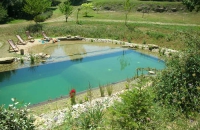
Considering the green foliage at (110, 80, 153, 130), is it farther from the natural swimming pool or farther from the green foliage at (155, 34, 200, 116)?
the natural swimming pool

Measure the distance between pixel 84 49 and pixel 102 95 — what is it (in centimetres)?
942

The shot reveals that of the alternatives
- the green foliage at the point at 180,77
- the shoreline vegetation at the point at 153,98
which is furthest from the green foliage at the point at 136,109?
the green foliage at the point at 180,77

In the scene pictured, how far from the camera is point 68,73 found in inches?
560

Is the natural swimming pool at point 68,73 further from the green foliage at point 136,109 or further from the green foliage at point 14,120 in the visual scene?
the green foliage at point 136,109

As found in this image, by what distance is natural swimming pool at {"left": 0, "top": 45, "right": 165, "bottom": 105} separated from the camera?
11758mm

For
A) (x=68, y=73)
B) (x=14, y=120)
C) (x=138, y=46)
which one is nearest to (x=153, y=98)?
(x=14, y=120)

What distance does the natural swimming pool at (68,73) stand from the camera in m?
11.8

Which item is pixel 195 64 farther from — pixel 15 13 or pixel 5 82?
pixel 15 13

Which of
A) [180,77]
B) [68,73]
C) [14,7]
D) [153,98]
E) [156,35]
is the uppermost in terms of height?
[14,7]

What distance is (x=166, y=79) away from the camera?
7805mm

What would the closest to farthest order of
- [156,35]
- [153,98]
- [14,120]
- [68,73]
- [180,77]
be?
1. [14,120]
2. [153,98]
3. [180,77]
4. [68,73]
5. [156,35]

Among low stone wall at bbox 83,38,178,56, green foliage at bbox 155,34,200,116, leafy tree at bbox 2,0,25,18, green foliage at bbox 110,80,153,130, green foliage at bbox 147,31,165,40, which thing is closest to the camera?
green foliage at bbox 110,80,153,130

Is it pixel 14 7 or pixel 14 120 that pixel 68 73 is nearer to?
pixel 14 120

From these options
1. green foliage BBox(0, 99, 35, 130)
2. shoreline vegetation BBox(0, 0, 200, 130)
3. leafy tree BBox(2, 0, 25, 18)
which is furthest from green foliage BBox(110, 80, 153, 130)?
leafy tree BBox(2, 0, 25, 18)
